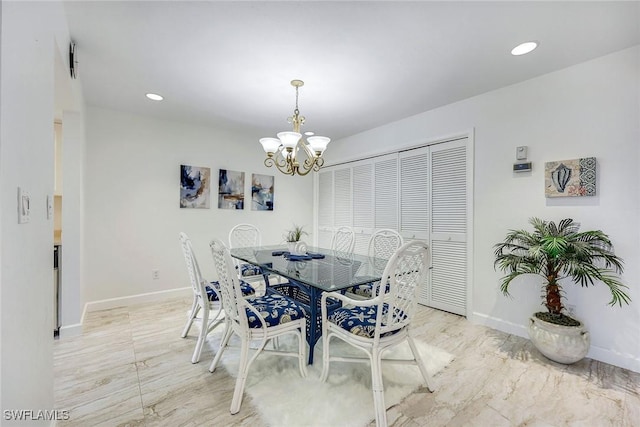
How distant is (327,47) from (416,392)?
254 cm

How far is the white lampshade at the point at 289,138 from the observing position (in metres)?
2.43

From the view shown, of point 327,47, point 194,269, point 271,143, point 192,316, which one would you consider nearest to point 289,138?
point 271,143

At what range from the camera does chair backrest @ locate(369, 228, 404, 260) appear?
Answer: 320cm

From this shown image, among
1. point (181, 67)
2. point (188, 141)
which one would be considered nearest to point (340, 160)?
point (188, 141)

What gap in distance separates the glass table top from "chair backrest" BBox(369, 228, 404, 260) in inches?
18.6

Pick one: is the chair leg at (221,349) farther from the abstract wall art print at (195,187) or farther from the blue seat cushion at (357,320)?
the abstract wall art print at (195,187)

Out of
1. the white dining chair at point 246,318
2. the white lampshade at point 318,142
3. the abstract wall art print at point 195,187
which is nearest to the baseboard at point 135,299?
the abstract wall art print at point 195,187

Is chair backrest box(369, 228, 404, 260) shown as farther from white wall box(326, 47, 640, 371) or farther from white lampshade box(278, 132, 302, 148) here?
white lampshade box(278, 132, 302, 148)

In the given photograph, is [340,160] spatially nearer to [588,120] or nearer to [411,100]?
[411,100]

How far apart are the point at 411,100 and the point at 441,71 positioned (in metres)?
0.66

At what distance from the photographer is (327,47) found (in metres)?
2.11

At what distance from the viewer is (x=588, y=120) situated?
7.71ft

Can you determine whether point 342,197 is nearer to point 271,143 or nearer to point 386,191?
point 386,191

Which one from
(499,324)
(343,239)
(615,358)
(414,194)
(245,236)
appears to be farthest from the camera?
(245,236)
